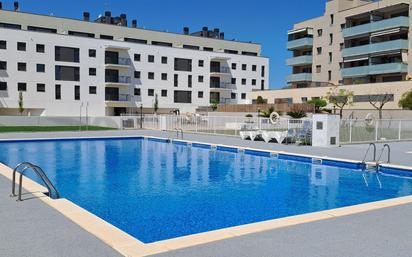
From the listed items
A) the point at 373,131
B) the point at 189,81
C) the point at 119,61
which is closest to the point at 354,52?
the point at 189,81

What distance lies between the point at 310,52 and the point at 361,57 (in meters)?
12.0

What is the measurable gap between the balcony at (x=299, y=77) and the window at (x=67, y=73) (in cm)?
2981

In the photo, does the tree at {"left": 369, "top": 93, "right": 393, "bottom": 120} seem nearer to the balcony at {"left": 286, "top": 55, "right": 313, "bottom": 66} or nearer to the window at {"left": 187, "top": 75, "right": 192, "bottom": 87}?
the balcony at {"left": 286, "top": 55, "right": 313, "bottom": 66}

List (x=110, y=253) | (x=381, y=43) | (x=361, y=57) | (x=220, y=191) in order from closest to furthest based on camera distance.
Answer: (x=110, y=253), (x=220, y=191), (x=381, y=43), (x=361, y=57)

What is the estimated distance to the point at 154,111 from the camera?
54969mm

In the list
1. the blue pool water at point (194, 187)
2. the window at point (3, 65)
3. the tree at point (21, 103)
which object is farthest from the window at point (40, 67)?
the blue pool water at point (194, 187)

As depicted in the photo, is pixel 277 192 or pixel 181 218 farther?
pixel 277 192

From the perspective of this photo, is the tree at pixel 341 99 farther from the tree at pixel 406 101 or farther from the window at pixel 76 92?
the window at pixel 76 92

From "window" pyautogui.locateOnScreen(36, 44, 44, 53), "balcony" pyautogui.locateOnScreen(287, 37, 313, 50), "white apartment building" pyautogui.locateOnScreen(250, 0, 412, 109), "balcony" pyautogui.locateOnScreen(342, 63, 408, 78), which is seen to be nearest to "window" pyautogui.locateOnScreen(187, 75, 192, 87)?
"white apartment building" pyautogui.locateOnScreen(250, 0, 412, 109)

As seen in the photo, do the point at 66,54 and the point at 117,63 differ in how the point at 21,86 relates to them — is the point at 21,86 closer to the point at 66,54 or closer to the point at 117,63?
the point at 66,54

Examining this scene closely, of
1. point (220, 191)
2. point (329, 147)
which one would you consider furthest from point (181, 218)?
point (329, 147)

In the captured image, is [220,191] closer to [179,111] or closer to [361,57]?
[361,57]

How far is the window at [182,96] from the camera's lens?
190ft

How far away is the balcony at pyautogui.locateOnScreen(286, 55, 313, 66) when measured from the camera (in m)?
57.3
